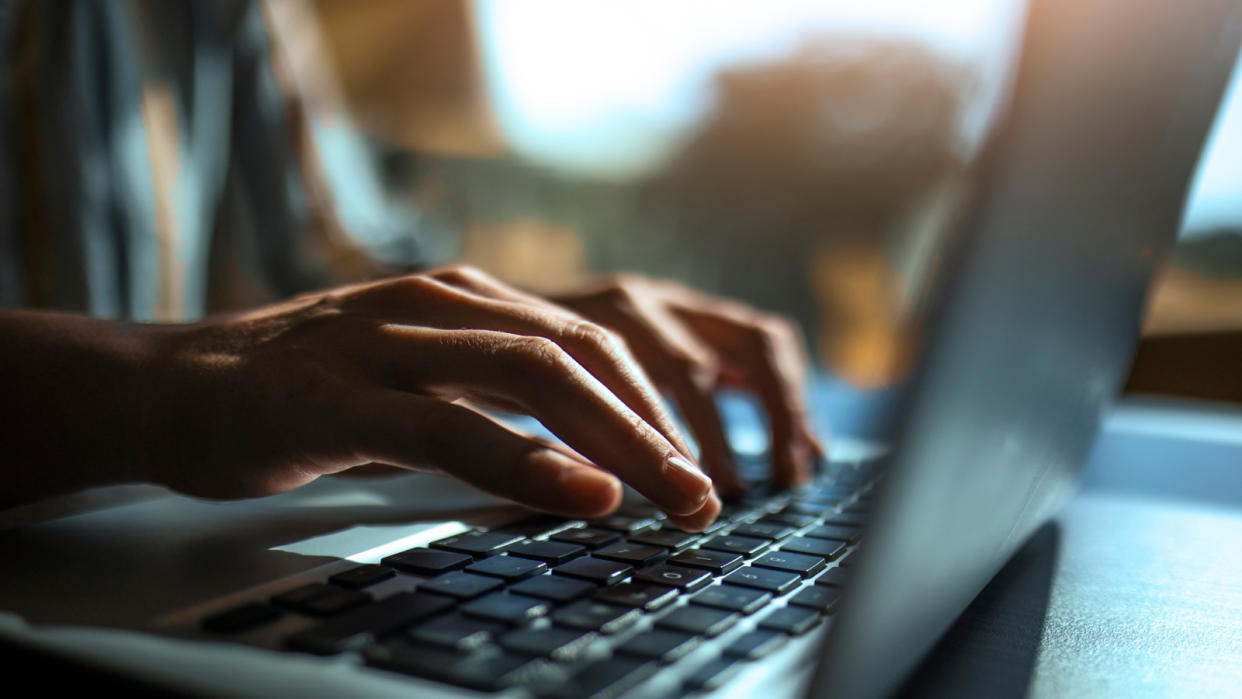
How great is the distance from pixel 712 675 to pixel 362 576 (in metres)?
0.16

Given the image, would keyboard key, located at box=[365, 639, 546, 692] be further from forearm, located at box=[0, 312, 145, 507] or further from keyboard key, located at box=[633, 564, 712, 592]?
forearm, located at box=[0, 312, 145, 507]

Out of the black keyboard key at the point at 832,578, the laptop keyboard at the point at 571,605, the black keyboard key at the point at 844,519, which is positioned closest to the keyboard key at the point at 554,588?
the laptop keyboard at the point at 571,605

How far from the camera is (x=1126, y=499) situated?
68cm

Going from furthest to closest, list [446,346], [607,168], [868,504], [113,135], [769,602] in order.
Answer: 1. [607,168]
2. [113,135]
3. [446,346]
4. [769,602]
5. [868,504]

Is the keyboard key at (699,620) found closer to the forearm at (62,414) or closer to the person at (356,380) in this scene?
the person at (356,380)

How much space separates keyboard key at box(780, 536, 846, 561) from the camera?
1.38ft

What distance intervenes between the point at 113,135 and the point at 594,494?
0.95m

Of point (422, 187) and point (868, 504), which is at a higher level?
point (422, 187)

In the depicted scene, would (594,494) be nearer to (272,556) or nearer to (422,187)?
(272,556)

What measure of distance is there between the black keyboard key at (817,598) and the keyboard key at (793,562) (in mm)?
23

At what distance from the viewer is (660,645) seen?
0.91 feet

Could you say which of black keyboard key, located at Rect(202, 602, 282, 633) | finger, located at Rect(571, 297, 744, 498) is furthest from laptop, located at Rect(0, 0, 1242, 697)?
finger, located at Rect(571, 297, 744, 498)

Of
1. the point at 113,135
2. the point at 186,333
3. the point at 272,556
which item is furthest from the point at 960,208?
the point at 113,135

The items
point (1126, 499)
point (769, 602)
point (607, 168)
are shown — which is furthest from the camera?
point (607, 168)
